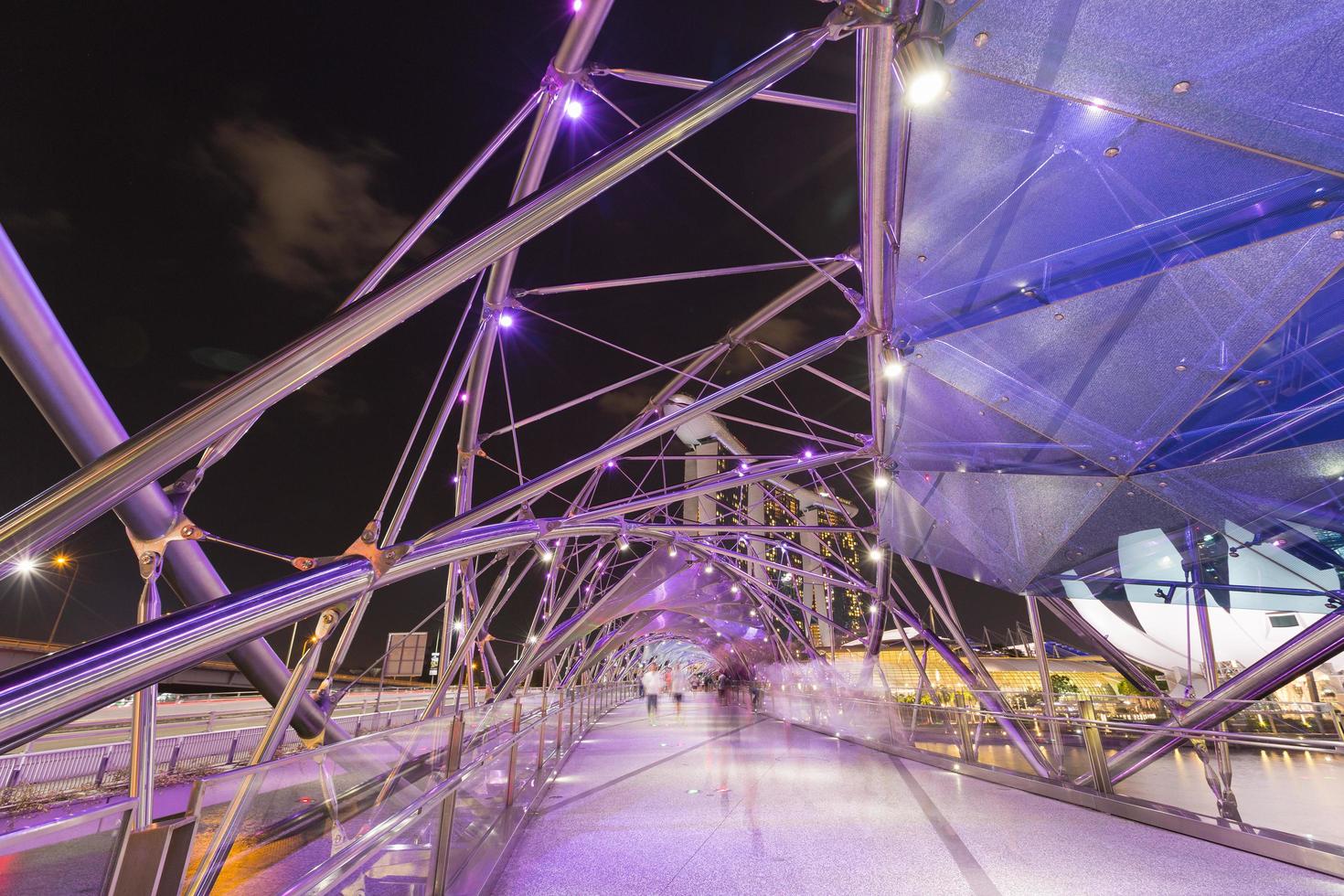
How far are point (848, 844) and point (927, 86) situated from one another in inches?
354

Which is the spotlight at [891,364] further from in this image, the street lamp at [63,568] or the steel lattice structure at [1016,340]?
the street lamp at [63,568]

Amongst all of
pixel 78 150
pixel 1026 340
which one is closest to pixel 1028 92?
pixel 1026 340

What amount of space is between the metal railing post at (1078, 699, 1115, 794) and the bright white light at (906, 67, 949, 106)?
10541mm

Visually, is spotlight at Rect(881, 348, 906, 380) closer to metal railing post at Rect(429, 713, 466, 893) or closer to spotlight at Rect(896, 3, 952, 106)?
spotlight at Rect(896, 3, 952, 106)

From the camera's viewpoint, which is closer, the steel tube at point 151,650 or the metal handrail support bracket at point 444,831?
the steel tube at point 151,650

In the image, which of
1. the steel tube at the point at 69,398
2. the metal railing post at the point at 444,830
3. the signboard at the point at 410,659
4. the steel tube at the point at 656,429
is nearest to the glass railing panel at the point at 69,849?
the steel tube at the point at 69,398

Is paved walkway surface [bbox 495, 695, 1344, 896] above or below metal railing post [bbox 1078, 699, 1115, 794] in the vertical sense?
below

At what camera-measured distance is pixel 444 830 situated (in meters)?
6.19

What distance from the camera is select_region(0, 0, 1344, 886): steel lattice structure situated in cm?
495

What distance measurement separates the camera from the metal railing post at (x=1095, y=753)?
35.9ft

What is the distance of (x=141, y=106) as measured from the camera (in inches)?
516

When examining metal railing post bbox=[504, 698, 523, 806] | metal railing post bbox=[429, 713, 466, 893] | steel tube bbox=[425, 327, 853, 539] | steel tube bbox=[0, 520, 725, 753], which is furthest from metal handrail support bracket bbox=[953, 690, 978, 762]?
→ steel tube bbox=[0, 520, 725, 753]

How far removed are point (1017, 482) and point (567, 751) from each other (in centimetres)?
1414

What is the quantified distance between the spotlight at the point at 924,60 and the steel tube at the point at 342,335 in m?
0.92
